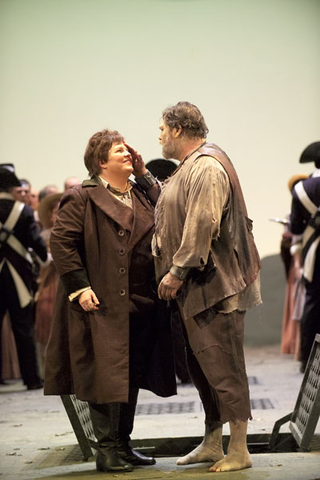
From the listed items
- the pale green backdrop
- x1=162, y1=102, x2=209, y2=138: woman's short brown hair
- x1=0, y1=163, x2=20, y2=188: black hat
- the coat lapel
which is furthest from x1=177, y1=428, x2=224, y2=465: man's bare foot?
x1=0, y1=163, x2=20, y2=188: black hat

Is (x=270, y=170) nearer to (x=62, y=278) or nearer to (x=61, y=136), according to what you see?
(x=61, y=136)

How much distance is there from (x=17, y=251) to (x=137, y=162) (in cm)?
344

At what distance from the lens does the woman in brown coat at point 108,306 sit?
13.8 feet

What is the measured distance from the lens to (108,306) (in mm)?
4234

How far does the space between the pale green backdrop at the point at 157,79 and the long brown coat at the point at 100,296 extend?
2565mm

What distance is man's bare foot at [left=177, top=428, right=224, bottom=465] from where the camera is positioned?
435 centimetres

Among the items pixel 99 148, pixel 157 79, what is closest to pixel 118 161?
pixel 99 148

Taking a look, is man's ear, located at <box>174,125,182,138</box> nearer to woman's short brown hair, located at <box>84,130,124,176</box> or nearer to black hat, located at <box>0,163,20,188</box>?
woman's short brown hair, located at <box>84,130,124,176</box>

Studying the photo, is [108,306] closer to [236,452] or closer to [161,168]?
[236,452]

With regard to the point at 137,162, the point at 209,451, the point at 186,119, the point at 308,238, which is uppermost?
the point at 186,119

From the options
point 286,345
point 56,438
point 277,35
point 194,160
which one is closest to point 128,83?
point 277,35

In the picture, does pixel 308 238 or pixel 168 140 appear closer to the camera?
pixel 168 140

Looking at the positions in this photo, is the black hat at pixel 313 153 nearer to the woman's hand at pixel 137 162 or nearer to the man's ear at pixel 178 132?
the woman's hand at pixel 137 162

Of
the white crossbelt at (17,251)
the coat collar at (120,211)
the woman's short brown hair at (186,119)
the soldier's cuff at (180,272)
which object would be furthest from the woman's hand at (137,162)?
the white crossbelt at (17,251)
